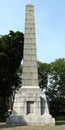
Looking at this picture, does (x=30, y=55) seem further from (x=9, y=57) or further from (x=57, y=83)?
(x=57, y=83)

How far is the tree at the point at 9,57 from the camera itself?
99.6ft

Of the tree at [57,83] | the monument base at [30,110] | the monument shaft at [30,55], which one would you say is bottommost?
the tree at [57,83]

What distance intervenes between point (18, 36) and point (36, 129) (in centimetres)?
1733

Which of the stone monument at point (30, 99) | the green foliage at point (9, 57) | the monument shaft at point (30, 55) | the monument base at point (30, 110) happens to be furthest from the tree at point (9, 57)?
the monument base at point (30, 110)

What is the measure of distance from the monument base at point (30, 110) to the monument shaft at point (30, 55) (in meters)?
0.82

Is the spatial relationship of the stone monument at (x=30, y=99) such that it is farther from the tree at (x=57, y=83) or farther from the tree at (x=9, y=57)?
the tree at (x=57, y=83)

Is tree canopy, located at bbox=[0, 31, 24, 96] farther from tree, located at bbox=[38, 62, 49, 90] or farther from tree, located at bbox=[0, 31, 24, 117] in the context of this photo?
tree, located at bbox=[38, 62, 49, 90]

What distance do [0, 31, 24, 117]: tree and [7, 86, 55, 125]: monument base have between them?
10376mm

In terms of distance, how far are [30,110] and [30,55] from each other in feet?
14.5

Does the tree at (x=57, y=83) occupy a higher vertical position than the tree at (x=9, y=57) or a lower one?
lower

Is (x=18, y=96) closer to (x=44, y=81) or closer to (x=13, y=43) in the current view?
(x=13, y=43)

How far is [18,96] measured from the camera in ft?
66.1

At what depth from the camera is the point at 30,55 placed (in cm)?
2111

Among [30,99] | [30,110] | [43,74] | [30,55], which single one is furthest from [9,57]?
[43,74]
